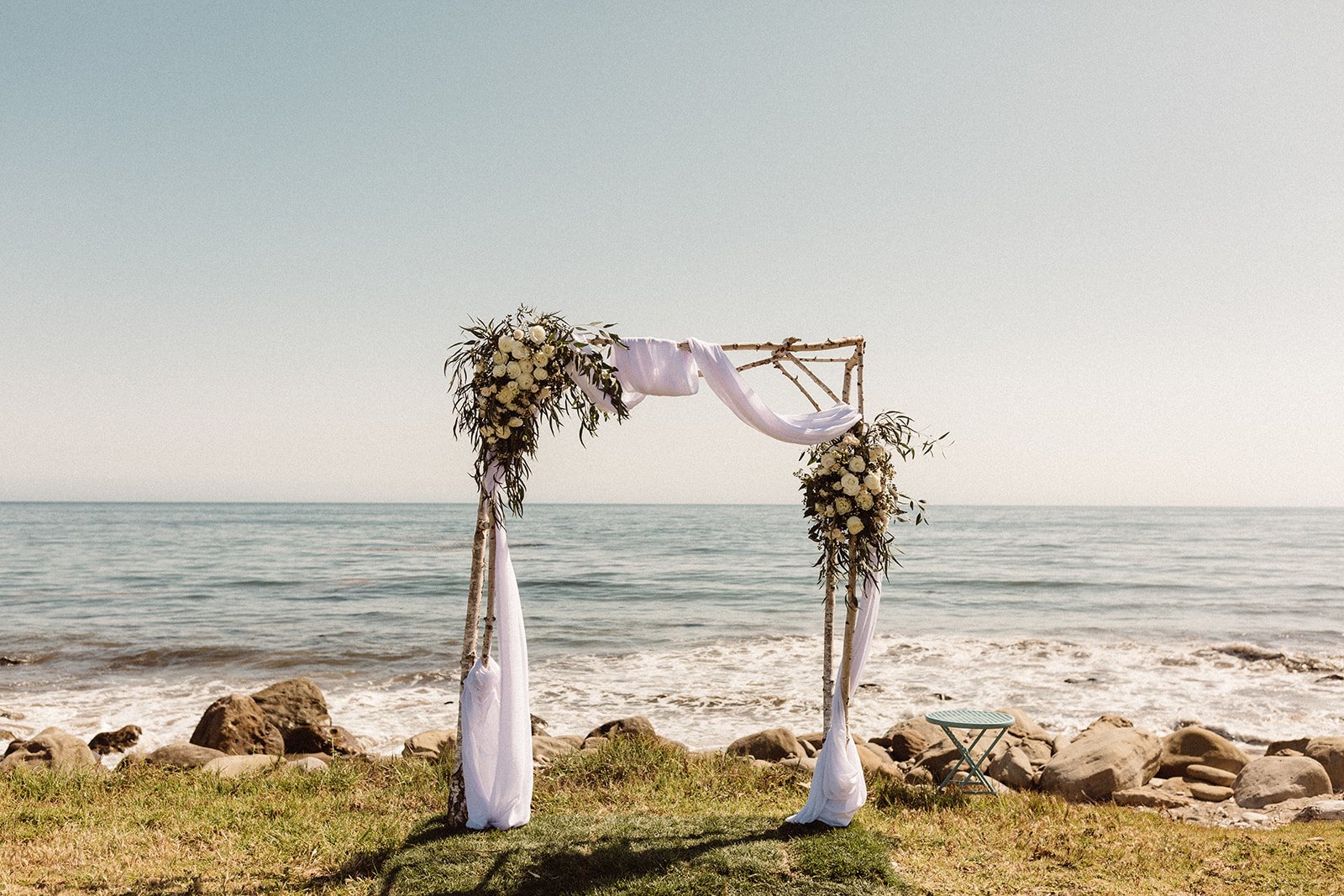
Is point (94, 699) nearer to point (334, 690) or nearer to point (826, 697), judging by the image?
point (334, 690)

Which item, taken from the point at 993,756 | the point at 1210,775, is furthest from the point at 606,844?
the point at 1210,775

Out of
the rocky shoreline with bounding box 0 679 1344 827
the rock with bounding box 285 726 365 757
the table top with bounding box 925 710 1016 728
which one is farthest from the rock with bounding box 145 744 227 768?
the table top with bounding box 925 710 1016 728

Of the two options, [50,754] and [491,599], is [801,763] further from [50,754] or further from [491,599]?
[50,754]

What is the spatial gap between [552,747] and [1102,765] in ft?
20.8

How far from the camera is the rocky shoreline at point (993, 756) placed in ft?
29.8

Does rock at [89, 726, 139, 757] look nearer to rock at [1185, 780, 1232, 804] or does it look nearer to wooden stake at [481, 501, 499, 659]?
wooden stake at [481, 501, 499, 659]

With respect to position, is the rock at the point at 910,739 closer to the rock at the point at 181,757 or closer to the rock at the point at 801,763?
the rock at the point at 801,763

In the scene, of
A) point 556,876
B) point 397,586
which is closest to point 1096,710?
point 556,876

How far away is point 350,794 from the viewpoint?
8219mm

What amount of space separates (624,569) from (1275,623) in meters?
23.6

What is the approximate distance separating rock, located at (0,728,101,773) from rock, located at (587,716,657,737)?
5857mm

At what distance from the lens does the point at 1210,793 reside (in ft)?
31.3

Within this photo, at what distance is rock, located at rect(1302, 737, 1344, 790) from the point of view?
9.84 meters

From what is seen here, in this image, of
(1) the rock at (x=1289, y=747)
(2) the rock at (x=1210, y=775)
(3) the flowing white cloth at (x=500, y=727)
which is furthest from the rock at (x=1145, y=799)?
(3) the flowing white cloth at (x=500, y=727)
